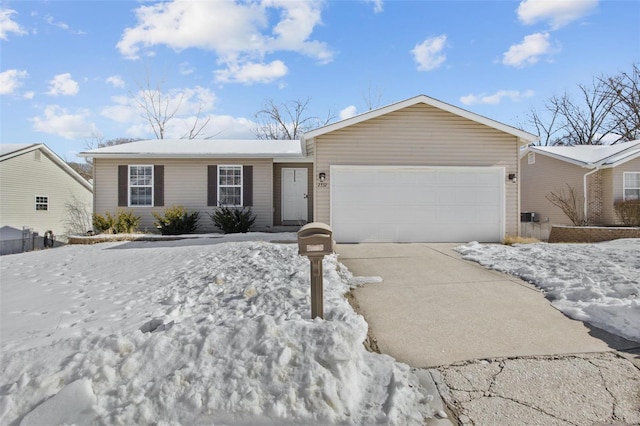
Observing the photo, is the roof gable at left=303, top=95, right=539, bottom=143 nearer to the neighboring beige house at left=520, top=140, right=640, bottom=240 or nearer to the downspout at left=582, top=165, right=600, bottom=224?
the downspout at left=582, top=165, right=600, bottom=224

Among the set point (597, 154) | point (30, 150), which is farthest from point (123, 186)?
point (597, 154)

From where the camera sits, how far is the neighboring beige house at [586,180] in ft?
47.1

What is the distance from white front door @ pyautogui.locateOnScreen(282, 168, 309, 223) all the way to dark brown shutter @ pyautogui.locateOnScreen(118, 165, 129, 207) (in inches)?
222

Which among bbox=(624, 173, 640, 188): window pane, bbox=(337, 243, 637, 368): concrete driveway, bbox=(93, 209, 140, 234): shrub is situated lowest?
bbox=(337, 243, 637, 368): concrete driveway

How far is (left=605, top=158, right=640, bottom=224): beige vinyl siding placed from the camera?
1433cm

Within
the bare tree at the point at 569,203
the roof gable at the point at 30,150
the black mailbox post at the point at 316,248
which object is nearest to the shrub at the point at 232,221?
the black mailbox post at the point at 316,248

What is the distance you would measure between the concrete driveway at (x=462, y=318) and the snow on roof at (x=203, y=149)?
7680mm

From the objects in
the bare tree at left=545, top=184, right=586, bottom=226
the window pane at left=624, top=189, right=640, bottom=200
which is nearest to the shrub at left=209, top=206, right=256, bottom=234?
the bare tree at left=545, top=184, right=586, bottom=226

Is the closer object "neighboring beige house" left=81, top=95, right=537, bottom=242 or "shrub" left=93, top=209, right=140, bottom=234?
"neighboring beige house" left=81, top=95, right=537, bottom=242

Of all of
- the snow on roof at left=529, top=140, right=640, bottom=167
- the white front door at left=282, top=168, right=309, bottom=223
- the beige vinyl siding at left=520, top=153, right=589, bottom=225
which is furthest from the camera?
the beige vinyl siding at left=520, top=153, right=589, bottom=225

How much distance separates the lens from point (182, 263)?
264 inches

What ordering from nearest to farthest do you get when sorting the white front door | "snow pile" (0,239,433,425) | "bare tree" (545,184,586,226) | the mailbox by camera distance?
1. "snow pile" (0,239,433,425)
2. the mailbox
3. the white front door
4. "bare tree" (545,184,586,226)

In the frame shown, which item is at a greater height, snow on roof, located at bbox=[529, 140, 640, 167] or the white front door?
snow on roof, located at bbox=[529, 140, 640, 167]

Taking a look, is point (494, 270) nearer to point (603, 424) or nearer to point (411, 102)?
point (603, 424)
